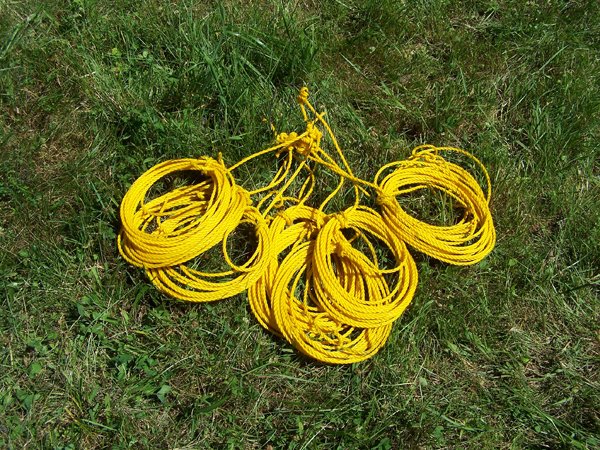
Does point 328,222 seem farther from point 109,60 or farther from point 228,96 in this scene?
point 109,60

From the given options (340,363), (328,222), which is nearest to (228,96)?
(328,222)

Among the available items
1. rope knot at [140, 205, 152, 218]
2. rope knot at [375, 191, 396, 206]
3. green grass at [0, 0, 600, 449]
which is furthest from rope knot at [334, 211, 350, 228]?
rope knot at [140, 205, 152, 218]

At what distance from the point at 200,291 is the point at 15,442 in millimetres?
808

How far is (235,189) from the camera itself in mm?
2611

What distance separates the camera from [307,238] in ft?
8.77

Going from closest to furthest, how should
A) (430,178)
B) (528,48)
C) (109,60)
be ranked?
(430,178) → (109,60) → (528,48)

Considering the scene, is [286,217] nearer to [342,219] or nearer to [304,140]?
[342,219]

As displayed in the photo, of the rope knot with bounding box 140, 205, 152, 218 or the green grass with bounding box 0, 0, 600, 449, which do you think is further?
the rope knot with bounding box 140, 205, 152, 218

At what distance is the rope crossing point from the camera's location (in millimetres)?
2438

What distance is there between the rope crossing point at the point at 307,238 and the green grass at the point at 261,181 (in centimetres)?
9

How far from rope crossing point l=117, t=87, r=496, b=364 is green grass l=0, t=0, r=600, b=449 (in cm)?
9

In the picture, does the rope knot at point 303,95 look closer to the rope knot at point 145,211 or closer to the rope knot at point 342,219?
the rope knot at point 342,219

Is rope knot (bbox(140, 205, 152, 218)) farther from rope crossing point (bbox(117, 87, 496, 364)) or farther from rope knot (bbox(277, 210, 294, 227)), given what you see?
rope knot (bbox(277, 210, 294, 227))

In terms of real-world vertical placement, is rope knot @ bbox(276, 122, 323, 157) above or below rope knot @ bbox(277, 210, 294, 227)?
above
